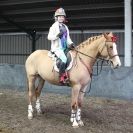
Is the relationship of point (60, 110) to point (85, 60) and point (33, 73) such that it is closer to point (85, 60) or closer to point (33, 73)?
point (33, 73)

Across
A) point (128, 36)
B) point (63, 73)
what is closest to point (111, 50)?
point (63, 73)

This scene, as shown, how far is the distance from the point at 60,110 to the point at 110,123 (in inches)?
75.9

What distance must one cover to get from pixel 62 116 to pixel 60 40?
80.9 inches

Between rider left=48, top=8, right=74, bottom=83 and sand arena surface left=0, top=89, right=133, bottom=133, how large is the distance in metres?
1.14

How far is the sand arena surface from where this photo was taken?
382 inches

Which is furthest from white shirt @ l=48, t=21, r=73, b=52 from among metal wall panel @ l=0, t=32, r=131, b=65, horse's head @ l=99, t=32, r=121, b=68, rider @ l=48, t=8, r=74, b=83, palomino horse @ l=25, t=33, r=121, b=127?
metal wall panel @ l=0, t=32, r=131, b=65

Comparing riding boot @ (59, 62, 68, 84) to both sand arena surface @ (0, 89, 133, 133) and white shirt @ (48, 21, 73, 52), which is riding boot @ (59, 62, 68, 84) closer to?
white shirt @ (48, 21, 73, 52)

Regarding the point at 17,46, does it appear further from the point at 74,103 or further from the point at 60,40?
the point at 74,103

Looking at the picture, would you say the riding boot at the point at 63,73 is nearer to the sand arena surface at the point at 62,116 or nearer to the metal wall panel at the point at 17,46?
the sand arena surface at the point at 62,116

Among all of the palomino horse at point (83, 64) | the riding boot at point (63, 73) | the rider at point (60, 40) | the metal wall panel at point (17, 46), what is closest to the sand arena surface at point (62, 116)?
the palomino horse at point (83, 64)

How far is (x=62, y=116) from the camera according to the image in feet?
36.2

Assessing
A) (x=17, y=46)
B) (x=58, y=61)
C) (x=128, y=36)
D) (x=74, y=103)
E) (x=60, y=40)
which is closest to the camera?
(x=74, y=103)

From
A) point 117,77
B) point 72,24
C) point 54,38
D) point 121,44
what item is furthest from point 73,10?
point 54,38

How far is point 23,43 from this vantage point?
2794 cm
